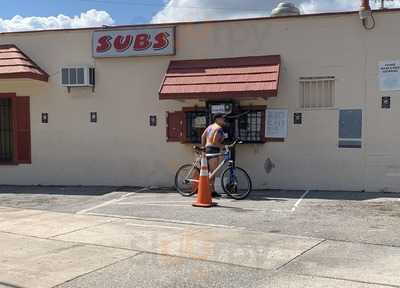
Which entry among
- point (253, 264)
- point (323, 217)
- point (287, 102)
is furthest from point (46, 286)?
point (287, 102)

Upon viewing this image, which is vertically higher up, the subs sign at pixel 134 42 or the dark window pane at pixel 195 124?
the subs sign at pixel 134 42

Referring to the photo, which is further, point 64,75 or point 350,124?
point 64,75

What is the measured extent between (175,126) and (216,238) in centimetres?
619

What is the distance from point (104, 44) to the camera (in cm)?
1452

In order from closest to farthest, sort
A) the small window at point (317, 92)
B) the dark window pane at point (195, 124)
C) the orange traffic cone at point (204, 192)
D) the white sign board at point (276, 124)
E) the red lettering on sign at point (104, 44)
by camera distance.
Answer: the orange traffic cone at point (204, 192) → the small window at point (317, 92) → the white sign board at point (276, 124) → the dark window pane at point (195, 124) → the red lettering on sign at point (104, 44)

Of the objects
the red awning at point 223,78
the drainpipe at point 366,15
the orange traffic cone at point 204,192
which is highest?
the drainpipe at point 366,15

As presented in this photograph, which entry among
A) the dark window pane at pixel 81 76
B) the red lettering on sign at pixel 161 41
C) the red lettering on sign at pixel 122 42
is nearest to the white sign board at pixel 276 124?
the red lettering on sign at pixel 161 41

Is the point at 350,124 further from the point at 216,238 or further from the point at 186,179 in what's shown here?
the point at 216,238

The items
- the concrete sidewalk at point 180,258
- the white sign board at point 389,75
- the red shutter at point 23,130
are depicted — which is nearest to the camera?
the concrete sidewalk at point 180,258

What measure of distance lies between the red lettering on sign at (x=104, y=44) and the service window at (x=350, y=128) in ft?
20.5

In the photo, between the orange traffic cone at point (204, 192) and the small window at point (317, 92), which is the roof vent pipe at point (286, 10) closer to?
the small window at point (317, 92)

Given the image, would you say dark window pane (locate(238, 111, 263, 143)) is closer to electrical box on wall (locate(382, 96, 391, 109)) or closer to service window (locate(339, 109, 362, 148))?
service window (locate(339, 109, 362, 148))

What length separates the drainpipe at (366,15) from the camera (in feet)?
40.8

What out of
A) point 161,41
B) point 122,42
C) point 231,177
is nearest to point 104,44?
point 122,42
